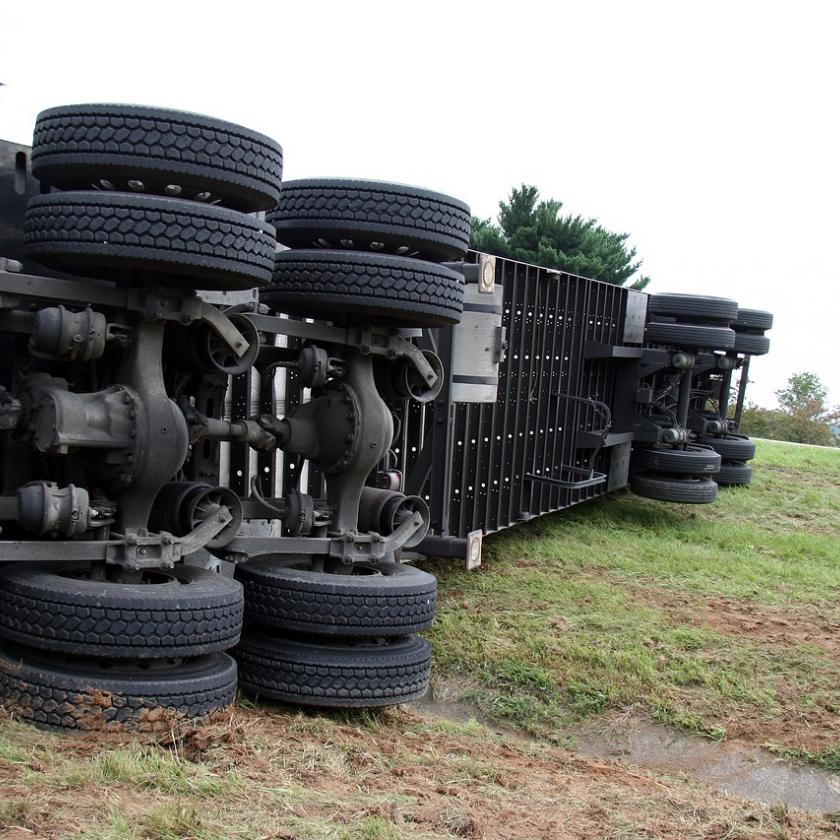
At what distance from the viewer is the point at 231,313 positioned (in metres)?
5.26

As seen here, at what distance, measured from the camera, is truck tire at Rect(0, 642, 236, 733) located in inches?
169

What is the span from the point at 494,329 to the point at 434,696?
8.59ft

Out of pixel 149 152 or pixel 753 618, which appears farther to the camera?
pixel 753 618

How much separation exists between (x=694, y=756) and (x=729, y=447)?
8101 millimetres

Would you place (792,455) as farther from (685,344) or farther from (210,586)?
(210,586)

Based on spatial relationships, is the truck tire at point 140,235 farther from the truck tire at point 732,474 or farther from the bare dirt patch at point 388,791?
the truck tire at point 732,474

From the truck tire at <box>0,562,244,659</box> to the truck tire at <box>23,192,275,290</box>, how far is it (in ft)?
4.33

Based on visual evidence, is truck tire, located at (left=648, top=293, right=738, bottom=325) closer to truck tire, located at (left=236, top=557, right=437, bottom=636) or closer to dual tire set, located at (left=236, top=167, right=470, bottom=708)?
dual tire set, located at (left=236, top=167, right=470, bottom=708)

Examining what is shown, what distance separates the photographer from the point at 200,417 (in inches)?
201

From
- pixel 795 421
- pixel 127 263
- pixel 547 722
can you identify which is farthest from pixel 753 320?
pixel 795 421

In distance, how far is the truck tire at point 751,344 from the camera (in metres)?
13.6

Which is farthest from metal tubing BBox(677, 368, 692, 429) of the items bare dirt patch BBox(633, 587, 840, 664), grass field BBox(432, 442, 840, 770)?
bare dirt patch BBox(633, 587, 840, 664)

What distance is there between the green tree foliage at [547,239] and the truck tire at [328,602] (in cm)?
2615

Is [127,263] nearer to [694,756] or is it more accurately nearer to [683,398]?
[694,756]
